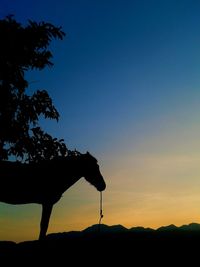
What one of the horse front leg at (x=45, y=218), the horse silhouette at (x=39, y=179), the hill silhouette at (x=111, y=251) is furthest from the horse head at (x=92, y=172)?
the hill silhouette at (x=111, y=251)

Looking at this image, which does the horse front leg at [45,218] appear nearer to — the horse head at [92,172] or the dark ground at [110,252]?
the dark ground at [110,252]

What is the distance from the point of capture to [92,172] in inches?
637

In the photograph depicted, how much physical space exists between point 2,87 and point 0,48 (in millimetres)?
2031

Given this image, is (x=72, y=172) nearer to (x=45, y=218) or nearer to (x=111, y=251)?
(x=45, y=218)

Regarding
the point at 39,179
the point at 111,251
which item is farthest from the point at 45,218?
the point at 111,251

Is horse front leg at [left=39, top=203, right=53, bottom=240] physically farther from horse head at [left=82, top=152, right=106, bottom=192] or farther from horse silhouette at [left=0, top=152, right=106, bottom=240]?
horse head at [left=82, top=152, right=106, bottom=192]

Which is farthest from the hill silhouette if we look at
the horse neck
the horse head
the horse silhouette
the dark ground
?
the horse head

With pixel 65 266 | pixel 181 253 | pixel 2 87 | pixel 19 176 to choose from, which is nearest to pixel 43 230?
pixel 19 176

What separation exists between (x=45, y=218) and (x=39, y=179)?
1.80 metres

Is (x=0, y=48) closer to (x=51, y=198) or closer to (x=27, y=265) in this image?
(x=51, y=198)

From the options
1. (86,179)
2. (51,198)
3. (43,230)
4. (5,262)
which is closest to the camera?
(5,262)

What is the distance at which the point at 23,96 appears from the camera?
20250 mm

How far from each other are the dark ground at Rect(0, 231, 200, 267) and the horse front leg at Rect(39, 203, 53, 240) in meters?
0.62

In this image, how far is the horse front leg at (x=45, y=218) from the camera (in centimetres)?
1370
